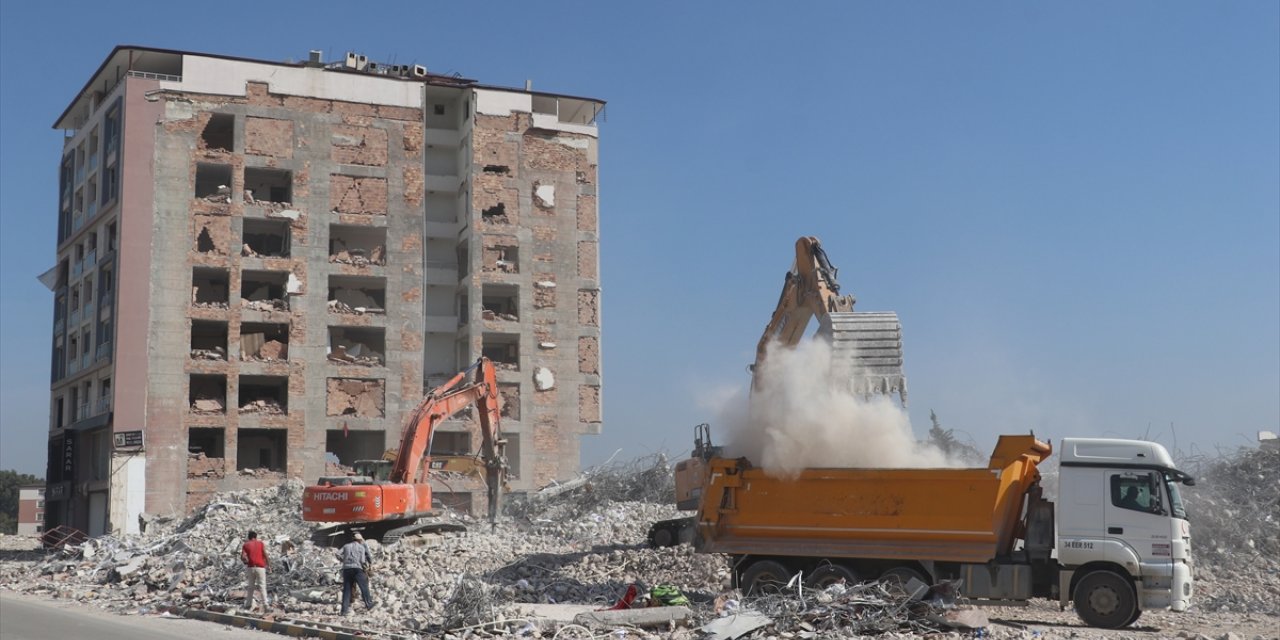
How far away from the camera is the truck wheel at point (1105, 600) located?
57.9 feet

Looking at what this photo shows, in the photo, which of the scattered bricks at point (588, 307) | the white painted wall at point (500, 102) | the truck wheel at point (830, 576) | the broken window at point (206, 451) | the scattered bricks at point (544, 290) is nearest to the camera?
the truck wheel at point (830, 576)

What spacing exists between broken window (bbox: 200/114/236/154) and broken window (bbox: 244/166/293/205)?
1.46m

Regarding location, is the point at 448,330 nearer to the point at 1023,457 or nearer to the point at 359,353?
the point at 359,353

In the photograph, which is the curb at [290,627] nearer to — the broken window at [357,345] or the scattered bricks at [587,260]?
the broken window at [357,345]

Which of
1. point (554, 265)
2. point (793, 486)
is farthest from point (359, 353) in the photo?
point (793, 486)

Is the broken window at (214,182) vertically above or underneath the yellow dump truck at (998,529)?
above

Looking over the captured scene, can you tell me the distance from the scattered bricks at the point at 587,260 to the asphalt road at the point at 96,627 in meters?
33.4

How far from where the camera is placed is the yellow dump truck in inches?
696

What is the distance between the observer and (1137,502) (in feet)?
58.6

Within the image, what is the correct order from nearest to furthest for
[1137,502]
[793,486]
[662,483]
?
[1137,502]
[793,486]
[662,483]

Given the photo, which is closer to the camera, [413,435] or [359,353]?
[413,435]

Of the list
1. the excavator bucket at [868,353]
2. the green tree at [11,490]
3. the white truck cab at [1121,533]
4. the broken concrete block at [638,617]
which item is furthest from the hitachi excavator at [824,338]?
the green tree at [11,490]

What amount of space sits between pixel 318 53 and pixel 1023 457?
133ft

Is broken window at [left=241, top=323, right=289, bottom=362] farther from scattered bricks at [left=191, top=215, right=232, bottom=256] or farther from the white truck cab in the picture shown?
the white truck cab
